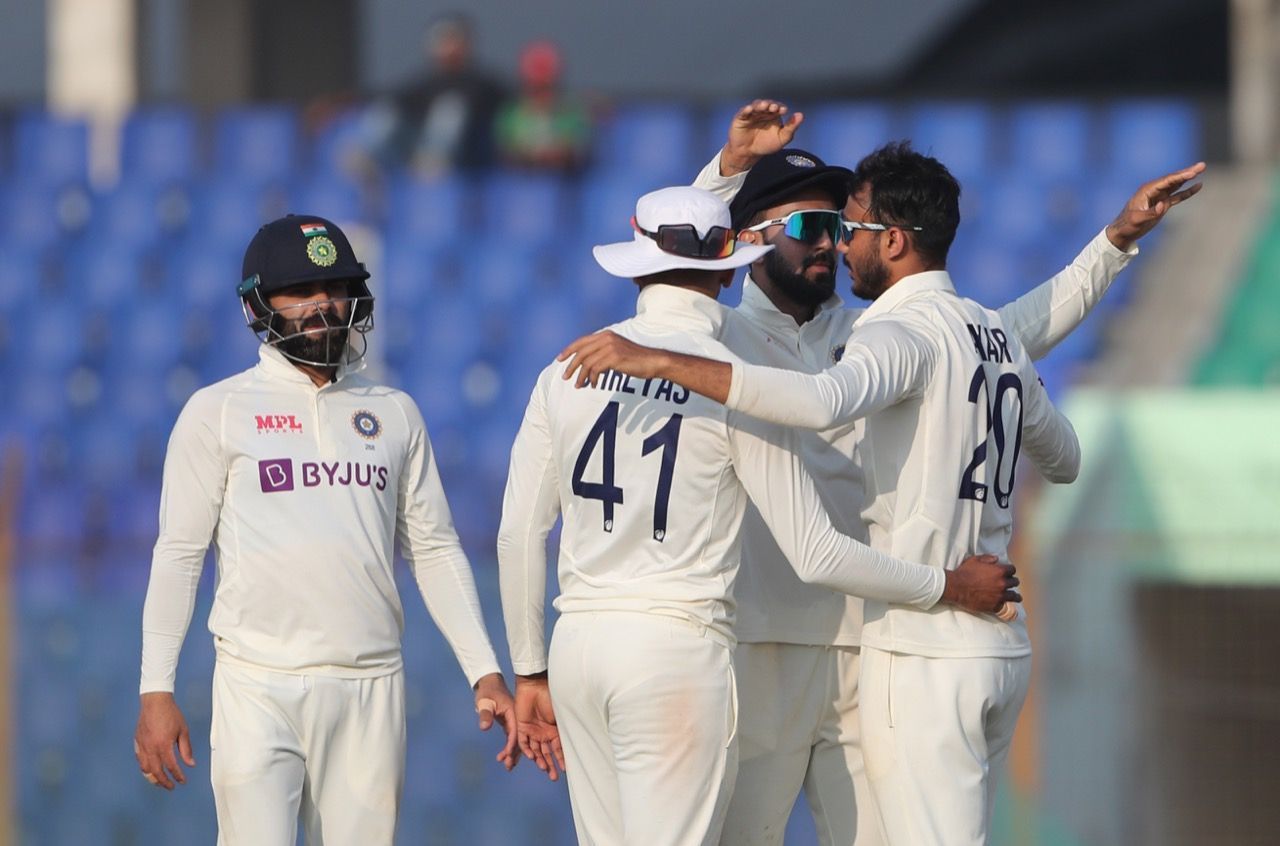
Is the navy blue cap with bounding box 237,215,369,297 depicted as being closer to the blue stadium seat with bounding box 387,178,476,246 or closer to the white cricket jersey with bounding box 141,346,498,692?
the white cricket jersey with bounding box 141,346,498,692

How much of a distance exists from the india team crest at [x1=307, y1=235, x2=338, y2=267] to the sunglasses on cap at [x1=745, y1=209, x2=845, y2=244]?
2.91 ft

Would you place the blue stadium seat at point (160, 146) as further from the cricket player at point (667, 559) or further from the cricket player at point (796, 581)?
the cricket player at point (667, 559)

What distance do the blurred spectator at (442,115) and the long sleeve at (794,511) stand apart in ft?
26.3

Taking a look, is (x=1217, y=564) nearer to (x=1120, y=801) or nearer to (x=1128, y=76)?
(x=1120, y=801)

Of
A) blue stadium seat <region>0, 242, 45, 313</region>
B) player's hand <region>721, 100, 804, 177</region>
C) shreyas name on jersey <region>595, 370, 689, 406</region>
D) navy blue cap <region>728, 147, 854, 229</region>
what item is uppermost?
blue stadium seat <region>0, 242, 45, 313</region>

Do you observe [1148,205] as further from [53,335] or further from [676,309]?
[53,335]

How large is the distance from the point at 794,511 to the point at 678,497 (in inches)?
8.3

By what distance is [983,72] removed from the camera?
51.5ft

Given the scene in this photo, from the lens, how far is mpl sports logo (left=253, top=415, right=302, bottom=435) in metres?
3.47

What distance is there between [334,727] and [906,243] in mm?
1449

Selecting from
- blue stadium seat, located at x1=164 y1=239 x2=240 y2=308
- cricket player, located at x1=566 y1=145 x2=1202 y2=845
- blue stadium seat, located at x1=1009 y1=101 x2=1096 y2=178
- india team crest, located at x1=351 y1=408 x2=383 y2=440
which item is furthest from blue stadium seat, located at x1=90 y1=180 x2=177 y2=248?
cricket player, located at x1=566 y1=145 x2=1202 y2=845

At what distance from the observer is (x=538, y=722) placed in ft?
11.9

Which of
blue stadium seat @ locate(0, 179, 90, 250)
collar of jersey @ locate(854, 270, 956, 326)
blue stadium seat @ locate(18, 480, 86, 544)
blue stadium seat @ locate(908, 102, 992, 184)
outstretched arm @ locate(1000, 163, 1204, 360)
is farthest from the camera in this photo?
blue stadium seat @ locate(0, 179, 90, 250)

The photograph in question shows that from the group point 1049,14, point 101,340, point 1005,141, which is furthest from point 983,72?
point 101,340
